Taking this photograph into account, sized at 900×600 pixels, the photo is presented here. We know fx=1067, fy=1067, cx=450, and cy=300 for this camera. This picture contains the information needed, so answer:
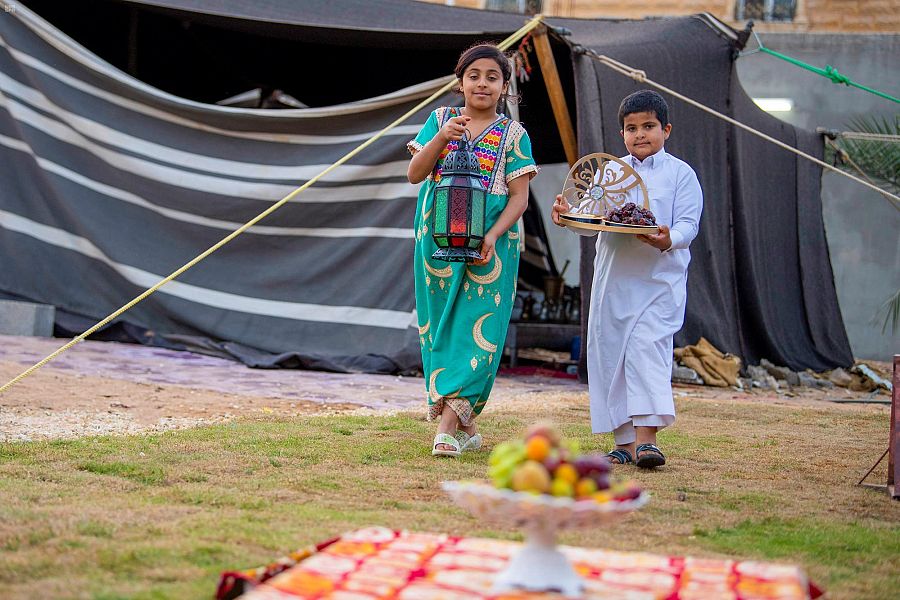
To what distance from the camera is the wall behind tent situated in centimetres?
1296

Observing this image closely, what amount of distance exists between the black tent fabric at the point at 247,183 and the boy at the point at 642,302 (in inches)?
118

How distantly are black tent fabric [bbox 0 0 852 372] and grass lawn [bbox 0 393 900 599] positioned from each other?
2.64 metres

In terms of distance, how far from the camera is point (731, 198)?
8484mm

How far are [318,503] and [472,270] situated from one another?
51.7 inches

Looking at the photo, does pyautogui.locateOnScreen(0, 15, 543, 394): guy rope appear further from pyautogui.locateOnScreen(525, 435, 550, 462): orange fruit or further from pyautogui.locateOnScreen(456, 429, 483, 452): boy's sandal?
pyautogui.locateOnScreen(525, 435, 550, 462): orange fruit

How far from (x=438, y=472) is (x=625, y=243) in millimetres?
1159

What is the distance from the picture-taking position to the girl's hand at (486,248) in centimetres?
396

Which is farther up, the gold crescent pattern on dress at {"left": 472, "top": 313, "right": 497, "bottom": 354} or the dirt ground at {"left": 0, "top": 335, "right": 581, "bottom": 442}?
the gold crescent pattern on dress at {"left": 472, "top": 313, "right": 497, "bottom": 354}

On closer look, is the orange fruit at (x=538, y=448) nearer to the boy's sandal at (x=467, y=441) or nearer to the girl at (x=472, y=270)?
the girl at (x=472, y=270)

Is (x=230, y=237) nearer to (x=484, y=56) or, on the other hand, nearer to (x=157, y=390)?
(x=157, y=390)

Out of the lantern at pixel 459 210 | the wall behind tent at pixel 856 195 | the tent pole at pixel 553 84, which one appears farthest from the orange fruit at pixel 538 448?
the wall behind tent at pixel 856 195

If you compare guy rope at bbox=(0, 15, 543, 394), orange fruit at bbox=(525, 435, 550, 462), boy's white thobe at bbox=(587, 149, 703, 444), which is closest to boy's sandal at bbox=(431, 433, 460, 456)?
boy's white thobe at bbox=(587, 149, 703, 444)

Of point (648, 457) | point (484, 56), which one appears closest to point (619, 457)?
point (648, 457)

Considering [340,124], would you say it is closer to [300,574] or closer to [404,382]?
[404,382]
